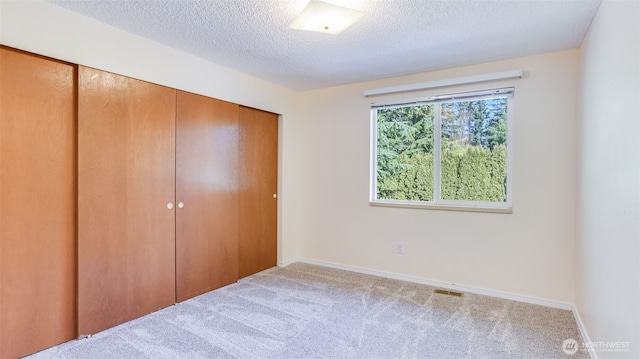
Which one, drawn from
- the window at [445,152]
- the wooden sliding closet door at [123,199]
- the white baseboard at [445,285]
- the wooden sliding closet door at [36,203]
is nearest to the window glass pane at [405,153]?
the window at [445,152]

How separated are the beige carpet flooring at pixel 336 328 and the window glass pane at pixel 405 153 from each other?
109 cm

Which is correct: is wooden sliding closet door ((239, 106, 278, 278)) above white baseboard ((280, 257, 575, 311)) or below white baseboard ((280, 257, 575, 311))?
above

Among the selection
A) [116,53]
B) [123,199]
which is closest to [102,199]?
[123,199]

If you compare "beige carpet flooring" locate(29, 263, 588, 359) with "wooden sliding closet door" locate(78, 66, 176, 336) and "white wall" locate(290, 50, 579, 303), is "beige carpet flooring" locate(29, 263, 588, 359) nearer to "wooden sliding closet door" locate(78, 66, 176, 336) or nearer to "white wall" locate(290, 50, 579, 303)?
"wooden sliding closet door" locate(78, 66, 176, 336)

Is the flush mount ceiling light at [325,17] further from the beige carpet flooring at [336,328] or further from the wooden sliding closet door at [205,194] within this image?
the beige carpet flooring at [336,328]

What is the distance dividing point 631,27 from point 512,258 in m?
2.12

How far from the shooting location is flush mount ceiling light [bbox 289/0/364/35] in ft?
5.82

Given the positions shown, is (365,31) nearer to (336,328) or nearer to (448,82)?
(448,82)

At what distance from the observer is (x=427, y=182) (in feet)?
11.1

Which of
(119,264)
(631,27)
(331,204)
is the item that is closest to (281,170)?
(331,204)

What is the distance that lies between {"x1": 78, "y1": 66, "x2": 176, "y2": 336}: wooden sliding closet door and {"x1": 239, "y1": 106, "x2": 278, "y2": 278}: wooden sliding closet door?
2.90 ft

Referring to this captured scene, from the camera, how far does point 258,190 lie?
146 inches

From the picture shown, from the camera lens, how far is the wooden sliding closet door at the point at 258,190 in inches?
138

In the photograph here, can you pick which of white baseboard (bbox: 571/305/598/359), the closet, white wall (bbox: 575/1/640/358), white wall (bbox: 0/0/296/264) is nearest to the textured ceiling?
white wall (bbox: 0/0/296/264)
